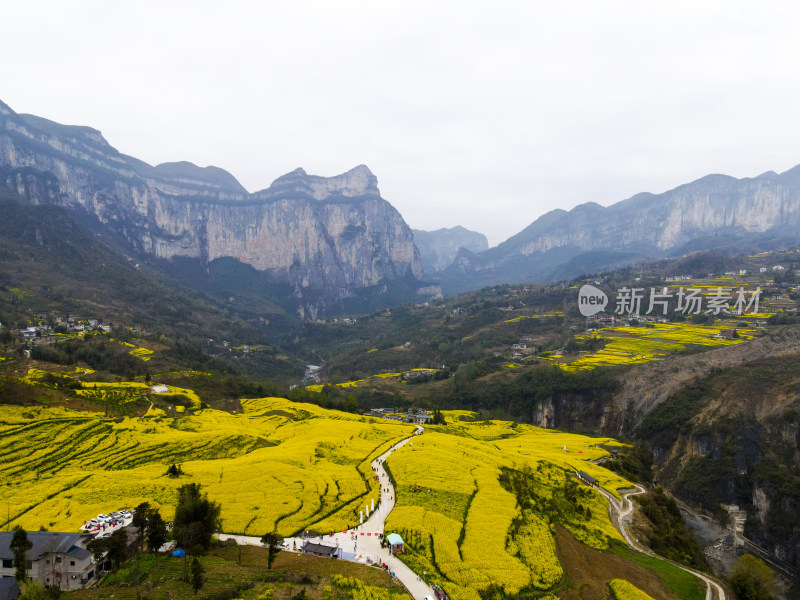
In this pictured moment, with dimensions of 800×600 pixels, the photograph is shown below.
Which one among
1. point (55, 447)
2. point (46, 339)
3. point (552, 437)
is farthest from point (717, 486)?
point (46, 339)

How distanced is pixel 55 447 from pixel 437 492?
45.8m

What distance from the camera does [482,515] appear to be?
45.5 m

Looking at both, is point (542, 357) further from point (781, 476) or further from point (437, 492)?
point (437, 492)

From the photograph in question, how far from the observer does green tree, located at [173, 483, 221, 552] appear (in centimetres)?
3434

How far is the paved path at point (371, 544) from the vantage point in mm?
33419

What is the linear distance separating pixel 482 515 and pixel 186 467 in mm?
32660

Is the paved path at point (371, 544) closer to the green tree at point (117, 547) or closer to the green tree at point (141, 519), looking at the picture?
the green tree at point (141, 519)

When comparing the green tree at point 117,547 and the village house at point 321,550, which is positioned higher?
the green tree at point 117,547

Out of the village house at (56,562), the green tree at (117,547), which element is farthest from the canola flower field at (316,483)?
the green tree at (117,547)

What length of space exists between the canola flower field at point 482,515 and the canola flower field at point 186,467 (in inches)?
214

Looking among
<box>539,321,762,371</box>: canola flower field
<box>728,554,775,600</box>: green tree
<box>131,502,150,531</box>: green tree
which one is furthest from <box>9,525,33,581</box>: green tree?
<box>539,321,762,371</box>: canola flower field

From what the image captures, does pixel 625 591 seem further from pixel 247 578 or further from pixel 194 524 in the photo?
pixel 194 524

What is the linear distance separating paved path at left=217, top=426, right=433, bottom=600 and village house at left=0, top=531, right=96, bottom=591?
976cm

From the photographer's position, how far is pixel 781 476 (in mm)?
79875
